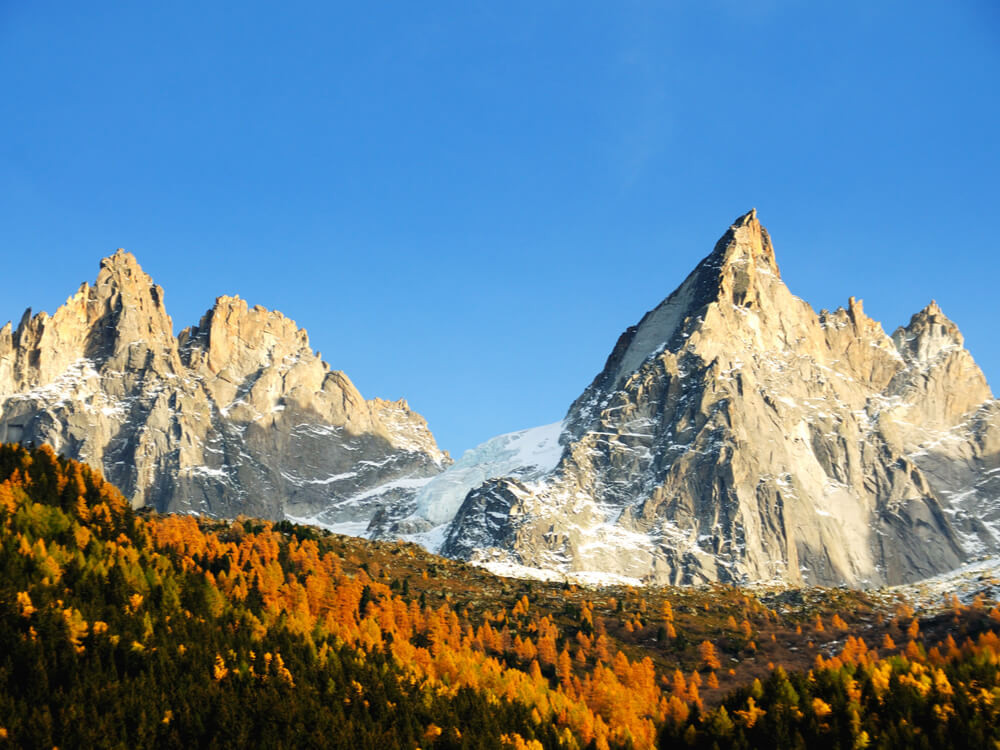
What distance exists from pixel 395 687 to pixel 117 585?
3413 cm

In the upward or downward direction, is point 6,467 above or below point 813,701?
above

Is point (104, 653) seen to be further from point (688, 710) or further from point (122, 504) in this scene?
point (688, 710)

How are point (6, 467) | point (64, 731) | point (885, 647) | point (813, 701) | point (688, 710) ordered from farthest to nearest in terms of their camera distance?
1. point (6, 467)
2. point (885, 647)
3. point (688, 710)
4. point (813, 701)
5. point (64, 731)

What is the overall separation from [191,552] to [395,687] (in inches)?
1729

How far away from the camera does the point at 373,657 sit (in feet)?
388

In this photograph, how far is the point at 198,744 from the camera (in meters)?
96.6

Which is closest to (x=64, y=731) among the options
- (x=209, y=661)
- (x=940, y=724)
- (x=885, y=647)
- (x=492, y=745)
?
(x=209, y=661)

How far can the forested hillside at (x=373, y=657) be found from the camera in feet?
327

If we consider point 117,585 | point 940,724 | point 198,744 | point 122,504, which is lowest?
point 940,724

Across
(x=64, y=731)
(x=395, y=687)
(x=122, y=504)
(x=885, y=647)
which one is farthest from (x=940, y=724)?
(x=122, y=504)

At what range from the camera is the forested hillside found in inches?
3930

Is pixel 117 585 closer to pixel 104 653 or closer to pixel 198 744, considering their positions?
pixel 104 653

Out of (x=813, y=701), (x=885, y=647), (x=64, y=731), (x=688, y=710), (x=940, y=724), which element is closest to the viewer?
(x=64, y=731)

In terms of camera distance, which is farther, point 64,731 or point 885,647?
point 885,647
